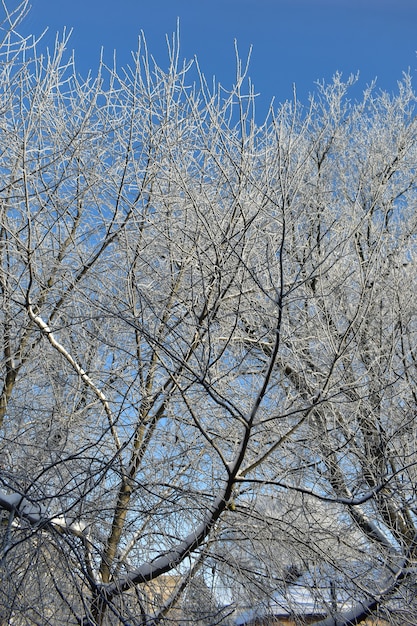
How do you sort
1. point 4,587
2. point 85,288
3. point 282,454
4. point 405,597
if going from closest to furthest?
point 4,587
point 405,597
point 282,454
point 85,288

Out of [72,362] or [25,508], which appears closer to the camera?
[25,508]

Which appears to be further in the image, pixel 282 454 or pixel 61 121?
pixel 61 121

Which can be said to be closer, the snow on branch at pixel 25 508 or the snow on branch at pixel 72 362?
the snow on branch at pixel 25 508

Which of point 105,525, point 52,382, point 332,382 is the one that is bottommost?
point 105,525

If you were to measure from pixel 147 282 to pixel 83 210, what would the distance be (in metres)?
0.87

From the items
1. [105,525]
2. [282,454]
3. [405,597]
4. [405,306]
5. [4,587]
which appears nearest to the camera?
[4,587]

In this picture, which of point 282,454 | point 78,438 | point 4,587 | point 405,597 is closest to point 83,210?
point 78,438

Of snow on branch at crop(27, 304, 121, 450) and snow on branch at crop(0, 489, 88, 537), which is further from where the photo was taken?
snow on branch at crop(27, 304, 121, 450)

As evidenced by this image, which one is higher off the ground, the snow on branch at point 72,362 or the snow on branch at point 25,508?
the snow on branch at point 72,362

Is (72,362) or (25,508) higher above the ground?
(72,362)

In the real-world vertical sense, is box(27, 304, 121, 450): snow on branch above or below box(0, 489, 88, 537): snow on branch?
above

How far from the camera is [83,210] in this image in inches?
235

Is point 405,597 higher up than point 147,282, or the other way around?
point 147,282

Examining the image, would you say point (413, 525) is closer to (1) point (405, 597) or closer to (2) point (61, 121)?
(1) point (405, 597)
